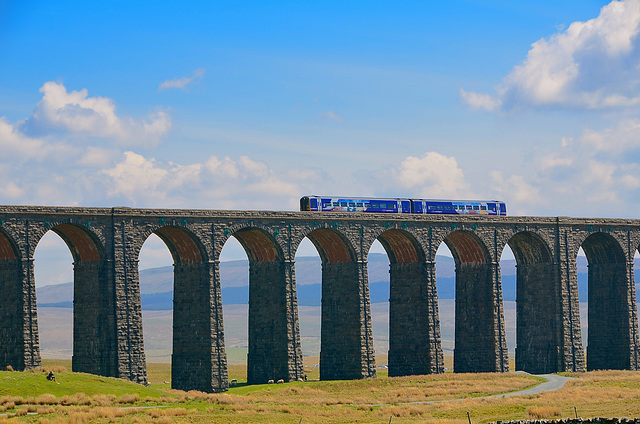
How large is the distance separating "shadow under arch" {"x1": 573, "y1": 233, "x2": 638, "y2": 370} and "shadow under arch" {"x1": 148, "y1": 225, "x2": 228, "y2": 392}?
3675 centimetres

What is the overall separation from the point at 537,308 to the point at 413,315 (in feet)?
43.6

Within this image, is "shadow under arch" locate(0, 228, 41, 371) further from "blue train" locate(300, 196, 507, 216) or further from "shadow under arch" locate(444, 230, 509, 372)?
"shadow under arch" locate(444, 230, 509, 372)

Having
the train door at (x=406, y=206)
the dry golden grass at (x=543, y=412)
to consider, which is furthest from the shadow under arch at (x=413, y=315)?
the dry golden grass at (x=543, y=412)

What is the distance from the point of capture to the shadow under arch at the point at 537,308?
89.5 metres

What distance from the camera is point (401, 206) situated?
276ft

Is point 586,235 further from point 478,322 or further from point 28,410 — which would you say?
point 28,410

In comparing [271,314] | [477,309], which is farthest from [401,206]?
[271,314]

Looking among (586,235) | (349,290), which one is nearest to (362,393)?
(349,290)

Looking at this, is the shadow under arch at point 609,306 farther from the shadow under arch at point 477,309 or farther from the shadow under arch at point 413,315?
the shadow under arch at point 413,315

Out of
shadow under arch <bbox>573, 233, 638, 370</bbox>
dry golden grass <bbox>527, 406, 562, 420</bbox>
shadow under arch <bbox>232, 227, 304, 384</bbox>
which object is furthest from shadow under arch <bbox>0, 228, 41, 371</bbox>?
shadow under arch <bbox>573, 233, 638, 370</bbox>

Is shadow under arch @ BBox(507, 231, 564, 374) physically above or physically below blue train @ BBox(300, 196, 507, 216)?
below

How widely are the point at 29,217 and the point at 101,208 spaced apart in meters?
4.79

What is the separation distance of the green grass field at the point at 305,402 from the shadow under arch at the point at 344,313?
2692 mm

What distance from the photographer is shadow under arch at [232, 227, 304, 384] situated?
77250mm
